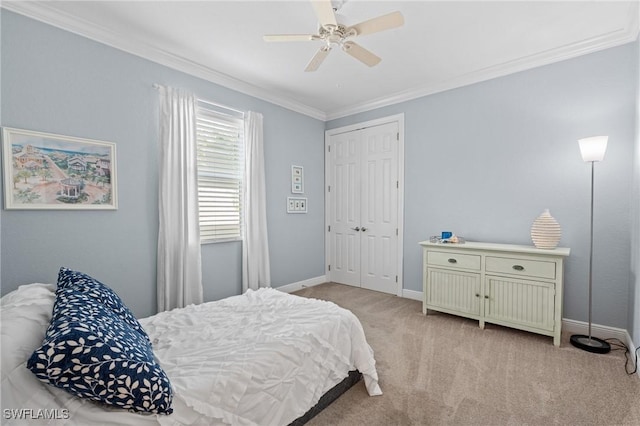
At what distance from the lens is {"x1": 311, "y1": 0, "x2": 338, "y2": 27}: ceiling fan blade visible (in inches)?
72.9

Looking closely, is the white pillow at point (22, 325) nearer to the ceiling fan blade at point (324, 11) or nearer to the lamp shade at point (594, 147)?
the ceiling fan blade at point (324, 11)

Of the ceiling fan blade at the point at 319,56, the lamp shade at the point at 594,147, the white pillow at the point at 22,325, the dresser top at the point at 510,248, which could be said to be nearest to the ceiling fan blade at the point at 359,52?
the ceiling fan blade at the point at 319,56

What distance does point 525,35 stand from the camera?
2740 millimetres

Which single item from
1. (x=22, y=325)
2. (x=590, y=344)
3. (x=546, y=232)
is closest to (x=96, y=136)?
(x=22, y=325)

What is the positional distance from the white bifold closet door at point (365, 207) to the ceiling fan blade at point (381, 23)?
7.39 feet

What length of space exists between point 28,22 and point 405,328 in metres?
4.25

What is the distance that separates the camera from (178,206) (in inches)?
121

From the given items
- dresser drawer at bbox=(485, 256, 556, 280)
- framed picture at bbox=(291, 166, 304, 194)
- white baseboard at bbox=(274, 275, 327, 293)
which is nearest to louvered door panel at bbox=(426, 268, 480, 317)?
dresser drawer at bbox=(485, 256, 556, 280)

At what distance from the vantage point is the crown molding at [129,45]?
2287mm

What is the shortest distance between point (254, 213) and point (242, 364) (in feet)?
8.12

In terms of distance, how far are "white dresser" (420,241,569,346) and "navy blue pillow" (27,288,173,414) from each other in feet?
9.73

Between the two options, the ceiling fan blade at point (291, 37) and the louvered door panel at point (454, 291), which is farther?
the louvered door panel at point (454, 291)

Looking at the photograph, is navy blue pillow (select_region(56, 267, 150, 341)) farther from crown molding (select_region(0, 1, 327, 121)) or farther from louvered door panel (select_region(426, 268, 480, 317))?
louvered door panel (select_region(426, 268, 480, 317))

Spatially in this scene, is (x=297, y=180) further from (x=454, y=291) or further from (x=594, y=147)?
(x=594, y=147)
